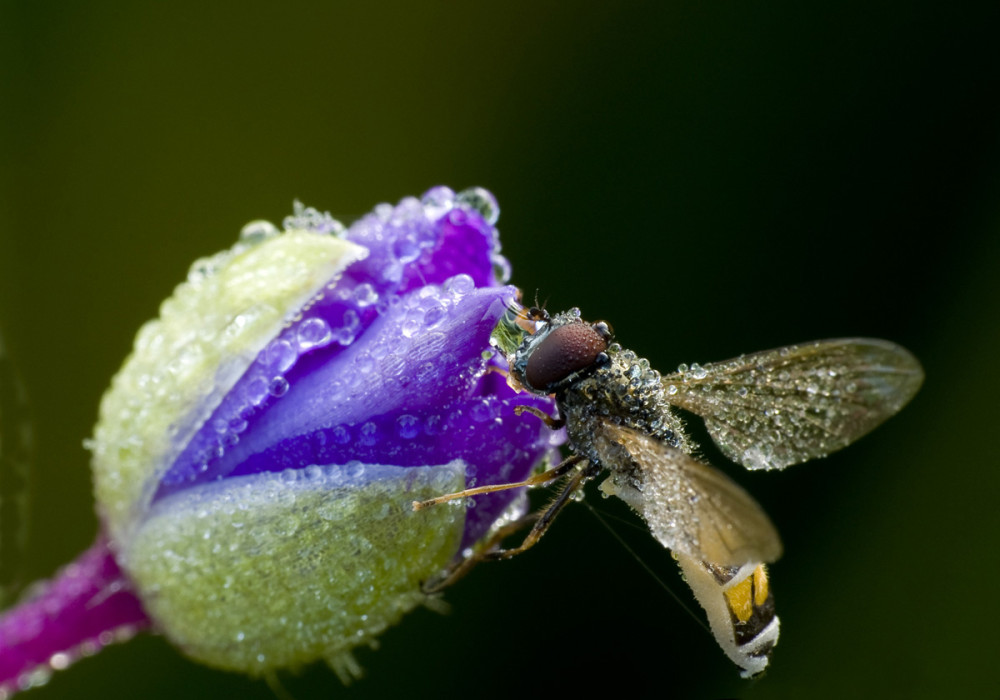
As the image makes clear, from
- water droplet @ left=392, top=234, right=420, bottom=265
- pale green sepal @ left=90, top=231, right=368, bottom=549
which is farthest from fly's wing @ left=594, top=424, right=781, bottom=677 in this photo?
pale green sepal @ left=90, top=231, right=368, bottom=549

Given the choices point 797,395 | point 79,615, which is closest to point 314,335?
point 79,615

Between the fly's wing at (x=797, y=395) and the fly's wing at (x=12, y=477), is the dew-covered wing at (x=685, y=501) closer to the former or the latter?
the fly's wing at (x=797, y=395)

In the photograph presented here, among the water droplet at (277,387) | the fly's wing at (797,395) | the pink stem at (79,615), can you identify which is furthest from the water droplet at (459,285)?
the pink stem at (79,615)

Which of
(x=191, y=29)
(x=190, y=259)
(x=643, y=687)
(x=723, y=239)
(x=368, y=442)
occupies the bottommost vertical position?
(x=643, y=687)

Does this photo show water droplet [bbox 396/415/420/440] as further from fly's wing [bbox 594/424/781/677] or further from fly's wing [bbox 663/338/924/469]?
fly's wing [bbox 663/338/924/469]

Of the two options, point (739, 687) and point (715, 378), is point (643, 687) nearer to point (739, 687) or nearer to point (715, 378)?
point (739, 687)

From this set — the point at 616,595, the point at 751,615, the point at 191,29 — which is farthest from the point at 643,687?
the point at 191,29
